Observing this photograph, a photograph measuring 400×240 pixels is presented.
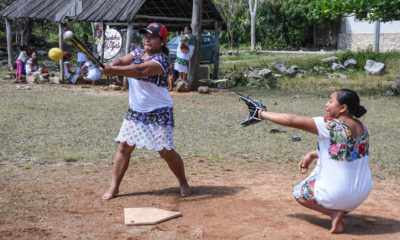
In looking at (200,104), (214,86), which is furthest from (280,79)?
(200,104)

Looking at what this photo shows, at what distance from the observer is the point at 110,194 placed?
4797 mm

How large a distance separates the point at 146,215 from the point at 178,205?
1.81ft

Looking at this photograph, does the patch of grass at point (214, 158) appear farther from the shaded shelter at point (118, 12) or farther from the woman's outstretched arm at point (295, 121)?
the shaded shelter at point (118, 12)

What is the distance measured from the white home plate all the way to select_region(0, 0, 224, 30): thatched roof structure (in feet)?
36.6

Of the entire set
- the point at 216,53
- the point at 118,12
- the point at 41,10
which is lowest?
the point at 216,53

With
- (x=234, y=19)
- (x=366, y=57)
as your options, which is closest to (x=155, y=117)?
(x=366, y=57)

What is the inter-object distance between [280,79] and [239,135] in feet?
34.3

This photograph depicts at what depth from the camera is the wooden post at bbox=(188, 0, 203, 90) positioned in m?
15.2

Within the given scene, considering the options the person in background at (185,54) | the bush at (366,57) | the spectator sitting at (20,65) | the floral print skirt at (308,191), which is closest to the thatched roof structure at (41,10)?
the spectator sitting at (20,65)

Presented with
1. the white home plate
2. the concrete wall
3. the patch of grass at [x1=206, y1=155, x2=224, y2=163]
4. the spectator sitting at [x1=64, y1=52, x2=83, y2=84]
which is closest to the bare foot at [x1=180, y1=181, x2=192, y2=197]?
the white home plate

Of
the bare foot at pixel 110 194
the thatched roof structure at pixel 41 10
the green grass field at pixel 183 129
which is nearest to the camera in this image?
the bare foot at pixel 110 194

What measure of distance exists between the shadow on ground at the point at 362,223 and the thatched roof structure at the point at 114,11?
462 inches

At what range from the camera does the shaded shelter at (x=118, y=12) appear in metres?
15.2

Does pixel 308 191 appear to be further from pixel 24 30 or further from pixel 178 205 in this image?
pixel 24 30
